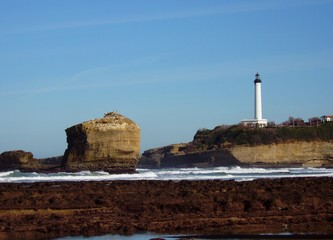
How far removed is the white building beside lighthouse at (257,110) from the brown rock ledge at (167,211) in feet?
194

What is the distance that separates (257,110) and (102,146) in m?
34.4

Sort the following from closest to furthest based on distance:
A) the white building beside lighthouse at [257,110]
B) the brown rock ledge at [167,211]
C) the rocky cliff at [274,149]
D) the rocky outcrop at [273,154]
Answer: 1. the brown rock ledge at [167,211]
2. the rocky outcrop at [273,154]
3. the rocky cliff at [274,149]
4. the white building beside lighthouse at [257,110]

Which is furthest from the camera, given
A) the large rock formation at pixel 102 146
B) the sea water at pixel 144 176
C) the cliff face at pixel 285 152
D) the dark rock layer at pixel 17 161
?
the cliff face at pixel 285 152

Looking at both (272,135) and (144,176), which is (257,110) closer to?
(272,135)

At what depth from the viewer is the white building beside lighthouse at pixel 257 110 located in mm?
81938

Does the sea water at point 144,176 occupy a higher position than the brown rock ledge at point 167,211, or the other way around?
the sea water at point 144,176

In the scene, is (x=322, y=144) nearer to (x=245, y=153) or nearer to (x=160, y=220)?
(x=245, y=153)

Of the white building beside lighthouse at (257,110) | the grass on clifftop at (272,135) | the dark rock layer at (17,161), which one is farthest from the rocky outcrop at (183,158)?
the dark rock layer at (17,161)

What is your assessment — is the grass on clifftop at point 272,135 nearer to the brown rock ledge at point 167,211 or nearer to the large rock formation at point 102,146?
the large rock formation at point 102,146

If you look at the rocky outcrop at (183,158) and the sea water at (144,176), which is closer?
the sea water at (144,176)

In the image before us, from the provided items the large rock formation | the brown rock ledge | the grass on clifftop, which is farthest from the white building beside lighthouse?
the brown rock ledge

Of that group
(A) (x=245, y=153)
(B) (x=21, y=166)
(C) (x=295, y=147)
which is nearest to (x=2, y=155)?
(B) (x=21, y=166)

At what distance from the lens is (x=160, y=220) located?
15.5 m

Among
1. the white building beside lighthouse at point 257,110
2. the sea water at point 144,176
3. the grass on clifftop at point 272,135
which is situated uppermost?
the white building beside lighthouse at point 257,110
